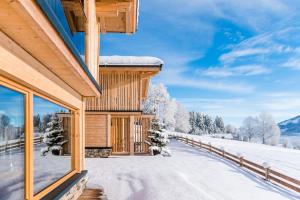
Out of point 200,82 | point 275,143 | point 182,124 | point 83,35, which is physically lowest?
point 275,143

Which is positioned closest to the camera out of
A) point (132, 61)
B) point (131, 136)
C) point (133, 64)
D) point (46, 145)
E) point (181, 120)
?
point (46, 145)

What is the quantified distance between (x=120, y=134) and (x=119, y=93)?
9.25 feet

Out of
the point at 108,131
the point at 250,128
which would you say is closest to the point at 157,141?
the point at 108,131

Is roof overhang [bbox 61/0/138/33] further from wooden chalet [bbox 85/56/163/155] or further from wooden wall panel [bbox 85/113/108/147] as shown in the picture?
wooden wall panel [bbox 85/113/108/147]

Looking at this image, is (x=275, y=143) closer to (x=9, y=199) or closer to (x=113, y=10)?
(x=113, y=10)

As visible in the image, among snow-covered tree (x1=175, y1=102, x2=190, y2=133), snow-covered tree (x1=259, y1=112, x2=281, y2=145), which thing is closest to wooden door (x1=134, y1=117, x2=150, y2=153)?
snow-covered tree (x1=175, y1=102, x2=190, y2=133)

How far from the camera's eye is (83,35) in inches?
312

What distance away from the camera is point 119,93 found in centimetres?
1744

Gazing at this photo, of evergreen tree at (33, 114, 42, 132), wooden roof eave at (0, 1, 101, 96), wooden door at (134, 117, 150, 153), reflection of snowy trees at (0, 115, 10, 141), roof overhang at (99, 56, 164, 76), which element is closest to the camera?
wooden roof eave at (0, 1, 101, 96)

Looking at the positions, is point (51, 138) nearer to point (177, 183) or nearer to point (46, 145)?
point (46, 145)

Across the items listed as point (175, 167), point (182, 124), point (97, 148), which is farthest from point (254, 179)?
point (182, 124)

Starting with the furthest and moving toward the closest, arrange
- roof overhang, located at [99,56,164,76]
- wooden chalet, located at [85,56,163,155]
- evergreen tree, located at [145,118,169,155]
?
evergreen tree, located at [145,118,169,155] < roof overhang, located at [99,56,164,76] < wooden chalet, located at [85,56,163,155]

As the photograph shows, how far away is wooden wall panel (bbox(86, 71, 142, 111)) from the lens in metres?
17.2

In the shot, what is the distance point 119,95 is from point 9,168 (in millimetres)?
14260
